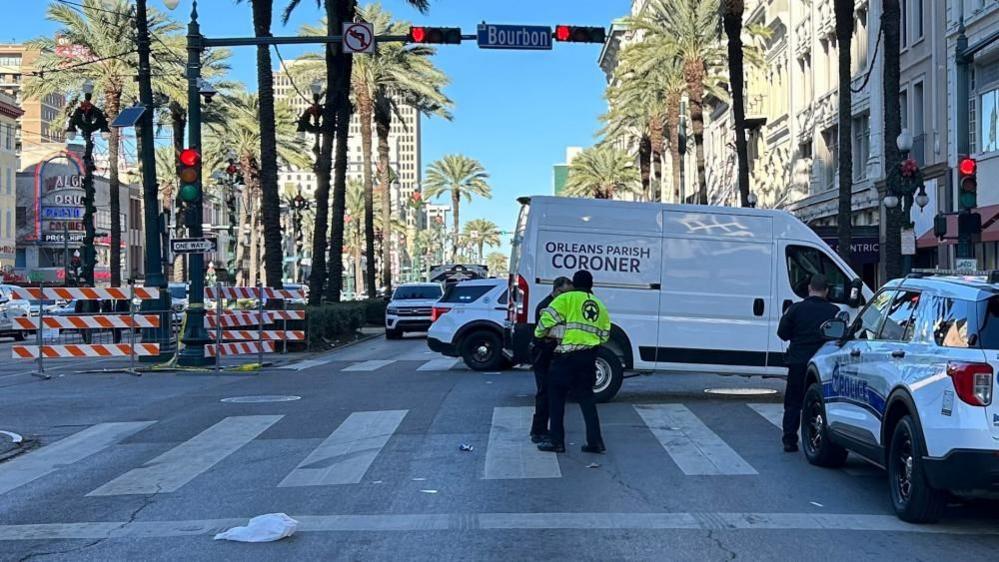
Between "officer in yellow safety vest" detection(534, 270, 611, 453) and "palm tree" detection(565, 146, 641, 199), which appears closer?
"officer in yellow safety vest" detection(534, 270, 611, 453)

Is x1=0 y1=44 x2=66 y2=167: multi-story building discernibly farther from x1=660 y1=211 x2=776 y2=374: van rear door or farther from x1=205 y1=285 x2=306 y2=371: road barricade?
x1=660 y1=211 x2=776 y2=374: van rear door

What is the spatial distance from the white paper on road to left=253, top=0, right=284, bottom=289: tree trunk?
23.5 ft

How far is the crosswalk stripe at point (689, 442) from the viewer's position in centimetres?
1005

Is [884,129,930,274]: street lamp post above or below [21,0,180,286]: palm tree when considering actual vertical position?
below

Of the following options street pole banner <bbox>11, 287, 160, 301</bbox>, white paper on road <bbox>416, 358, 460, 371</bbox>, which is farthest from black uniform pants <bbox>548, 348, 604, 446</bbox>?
street pole banner <bbox>11, 287, 160, 301</bbox>

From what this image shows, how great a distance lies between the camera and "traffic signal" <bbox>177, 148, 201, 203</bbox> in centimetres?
2012

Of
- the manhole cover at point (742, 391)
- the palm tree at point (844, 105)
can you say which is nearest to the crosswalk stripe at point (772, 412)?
the manhole cover at point (742, 391)

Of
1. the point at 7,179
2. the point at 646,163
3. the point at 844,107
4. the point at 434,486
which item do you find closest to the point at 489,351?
the point at 434,486

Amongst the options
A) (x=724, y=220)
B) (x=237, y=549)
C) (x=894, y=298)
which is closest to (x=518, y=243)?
(x=724, y=220)

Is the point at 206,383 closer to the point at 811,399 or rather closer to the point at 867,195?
the point at 811,399

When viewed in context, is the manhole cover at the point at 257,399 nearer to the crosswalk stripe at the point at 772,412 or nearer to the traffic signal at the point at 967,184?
the crosswalk stripe at the point at 772,412

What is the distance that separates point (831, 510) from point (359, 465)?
416 centimetres

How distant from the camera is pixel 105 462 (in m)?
10.9

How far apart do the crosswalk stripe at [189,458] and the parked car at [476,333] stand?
6.54 m
